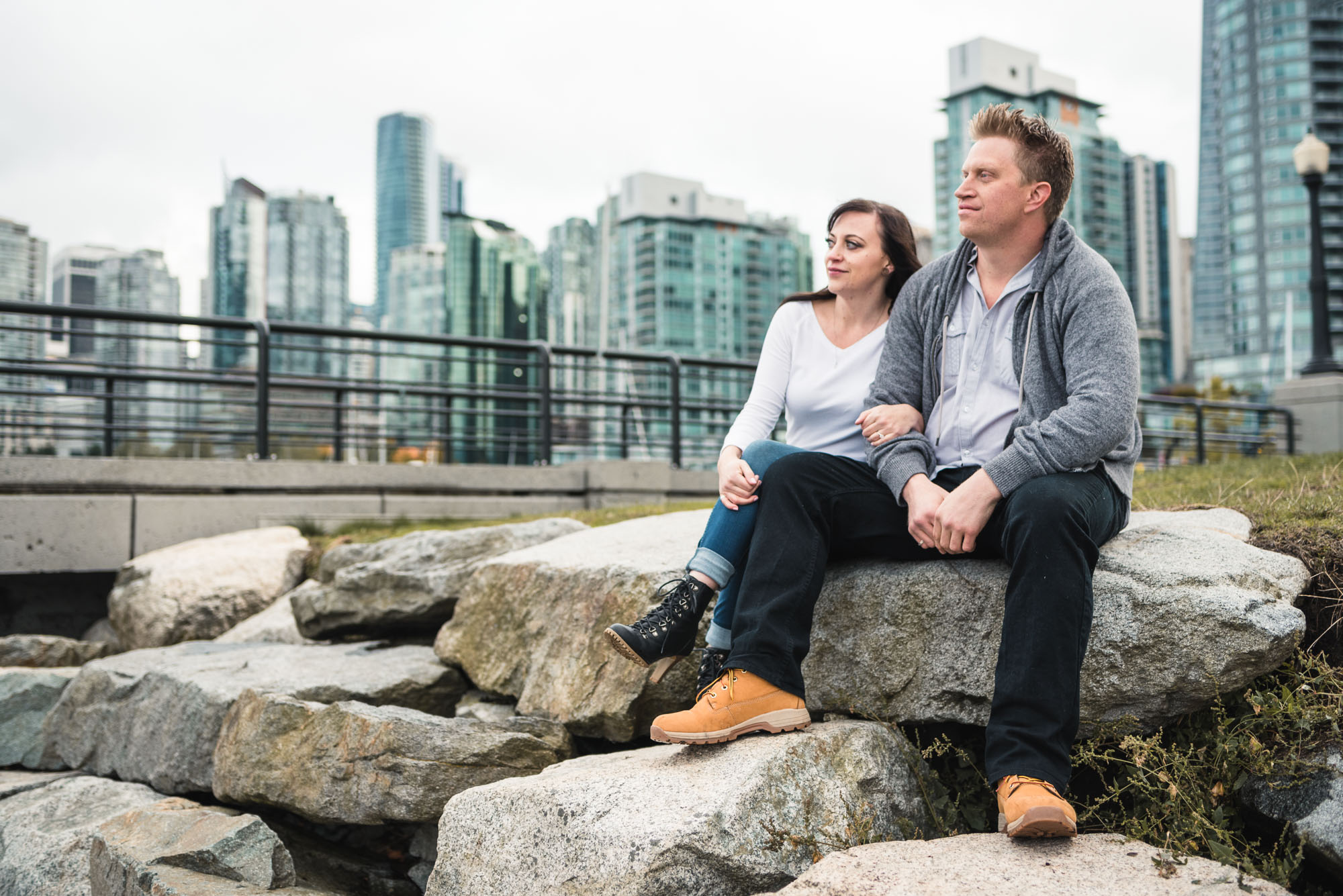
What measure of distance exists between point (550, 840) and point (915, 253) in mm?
2183

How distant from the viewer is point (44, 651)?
20.4 ft

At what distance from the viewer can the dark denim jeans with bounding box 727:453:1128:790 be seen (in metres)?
2.29

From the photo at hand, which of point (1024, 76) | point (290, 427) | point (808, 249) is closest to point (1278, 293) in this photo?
point (1024, 76)

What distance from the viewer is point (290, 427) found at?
30.4 ft

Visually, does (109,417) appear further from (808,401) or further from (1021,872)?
(1021,872)

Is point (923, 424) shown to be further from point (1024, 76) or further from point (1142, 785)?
point (1024, 76)

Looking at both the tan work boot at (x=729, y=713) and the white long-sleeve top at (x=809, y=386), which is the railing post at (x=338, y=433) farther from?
the tan work boot at (x=729, y=713)

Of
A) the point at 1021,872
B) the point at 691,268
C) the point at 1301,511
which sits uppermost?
the point at 691,268

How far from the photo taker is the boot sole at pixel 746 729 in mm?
2666

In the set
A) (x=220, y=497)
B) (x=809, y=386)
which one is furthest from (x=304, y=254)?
(x=809, y=386)

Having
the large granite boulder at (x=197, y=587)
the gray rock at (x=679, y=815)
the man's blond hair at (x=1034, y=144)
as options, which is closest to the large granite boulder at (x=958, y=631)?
the gray rock at (x=679, y=815)

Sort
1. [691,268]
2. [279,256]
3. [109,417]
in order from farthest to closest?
[279,256], [691,268], [109,417]

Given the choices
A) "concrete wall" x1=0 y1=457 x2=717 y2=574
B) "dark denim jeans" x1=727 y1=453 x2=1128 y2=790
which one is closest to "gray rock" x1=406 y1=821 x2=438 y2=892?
"dark denim jeans" x1=727 y1=453 x2=1128 y2=790

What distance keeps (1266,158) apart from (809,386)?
116m
